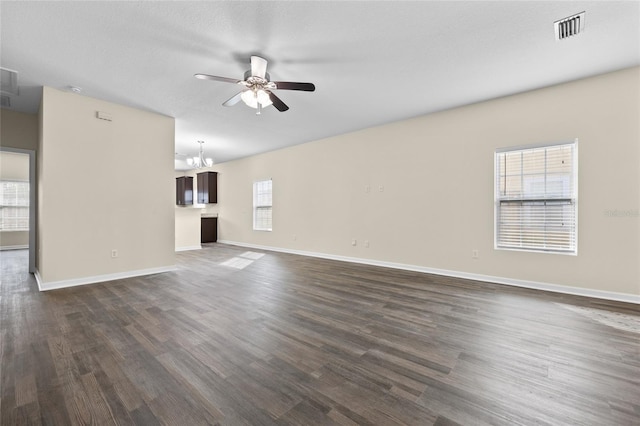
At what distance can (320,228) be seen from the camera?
20.7ft

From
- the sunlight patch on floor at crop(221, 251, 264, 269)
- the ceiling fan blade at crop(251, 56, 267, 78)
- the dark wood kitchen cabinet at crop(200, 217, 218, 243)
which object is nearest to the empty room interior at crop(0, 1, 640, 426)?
the ceiling fan blade at crop(251, 56, 267, 78)

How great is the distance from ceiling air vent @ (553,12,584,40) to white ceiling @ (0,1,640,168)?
0.06m

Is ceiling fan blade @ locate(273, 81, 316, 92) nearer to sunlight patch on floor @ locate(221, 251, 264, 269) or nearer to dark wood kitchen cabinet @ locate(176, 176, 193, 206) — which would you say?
sunlight patch on floor @ locate(221, 251, 264, 269)

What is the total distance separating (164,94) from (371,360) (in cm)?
424

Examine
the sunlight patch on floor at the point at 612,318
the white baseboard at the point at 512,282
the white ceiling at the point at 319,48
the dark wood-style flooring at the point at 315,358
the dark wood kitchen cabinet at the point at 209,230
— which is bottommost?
the dark wood-style flooring at the point at 315,358

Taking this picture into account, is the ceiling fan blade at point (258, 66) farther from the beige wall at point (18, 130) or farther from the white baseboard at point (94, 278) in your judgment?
the beige wall at point (18, 130)

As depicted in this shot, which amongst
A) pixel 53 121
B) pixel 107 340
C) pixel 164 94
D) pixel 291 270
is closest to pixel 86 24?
pixel 164 94

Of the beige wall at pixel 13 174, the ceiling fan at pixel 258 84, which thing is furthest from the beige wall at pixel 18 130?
the beige wall at pixel 13 174

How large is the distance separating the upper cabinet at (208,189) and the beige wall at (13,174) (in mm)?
4740

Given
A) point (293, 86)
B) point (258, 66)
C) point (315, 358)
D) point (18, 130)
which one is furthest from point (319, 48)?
point (18, 130)

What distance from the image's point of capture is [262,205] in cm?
779

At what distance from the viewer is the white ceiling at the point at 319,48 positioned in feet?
7.18

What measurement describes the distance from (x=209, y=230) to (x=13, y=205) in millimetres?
5271

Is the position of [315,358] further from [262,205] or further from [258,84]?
[262,205]
